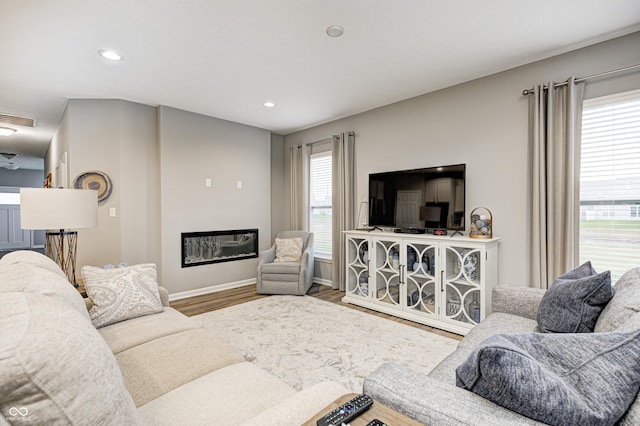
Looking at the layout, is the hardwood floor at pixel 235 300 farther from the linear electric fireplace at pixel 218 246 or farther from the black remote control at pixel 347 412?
the black remote control at pixel 347 412

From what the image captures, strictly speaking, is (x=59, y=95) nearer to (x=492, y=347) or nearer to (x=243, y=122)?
(x=243, y=122)

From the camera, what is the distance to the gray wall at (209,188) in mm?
4223

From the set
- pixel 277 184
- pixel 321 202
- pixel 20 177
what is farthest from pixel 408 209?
pixel 20 177

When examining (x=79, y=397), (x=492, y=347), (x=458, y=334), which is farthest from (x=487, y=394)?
(x=458, y=334)

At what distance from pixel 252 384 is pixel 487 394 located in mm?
927

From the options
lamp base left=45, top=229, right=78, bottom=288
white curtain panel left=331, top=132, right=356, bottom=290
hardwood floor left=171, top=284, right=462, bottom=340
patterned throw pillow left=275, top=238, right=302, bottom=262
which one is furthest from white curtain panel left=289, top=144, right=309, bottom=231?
lamp base left=45, top=229, right=78, bottom=288

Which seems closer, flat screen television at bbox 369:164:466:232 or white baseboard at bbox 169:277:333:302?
flat screen television at bbox 369:164:466:232

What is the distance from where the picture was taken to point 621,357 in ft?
2.83

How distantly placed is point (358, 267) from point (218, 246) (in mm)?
2166

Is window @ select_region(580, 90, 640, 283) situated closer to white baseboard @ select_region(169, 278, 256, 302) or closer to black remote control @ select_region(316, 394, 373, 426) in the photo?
black remote control @ select_region(316, 394, 373, 426)

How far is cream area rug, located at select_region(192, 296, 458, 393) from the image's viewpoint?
94.0 inches

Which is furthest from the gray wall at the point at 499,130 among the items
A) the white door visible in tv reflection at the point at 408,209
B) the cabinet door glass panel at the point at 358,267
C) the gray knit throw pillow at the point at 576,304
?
the gray knit throw pillow at the point at 576,304

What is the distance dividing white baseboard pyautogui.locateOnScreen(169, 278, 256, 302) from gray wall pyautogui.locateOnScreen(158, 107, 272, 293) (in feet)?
0.14

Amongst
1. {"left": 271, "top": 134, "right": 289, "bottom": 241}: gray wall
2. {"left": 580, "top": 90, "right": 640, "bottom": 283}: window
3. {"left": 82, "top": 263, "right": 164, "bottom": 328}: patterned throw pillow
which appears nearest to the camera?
{"left": 82, "top": 263, "right": 164, "bottom": 328}: patterned throw pillow
